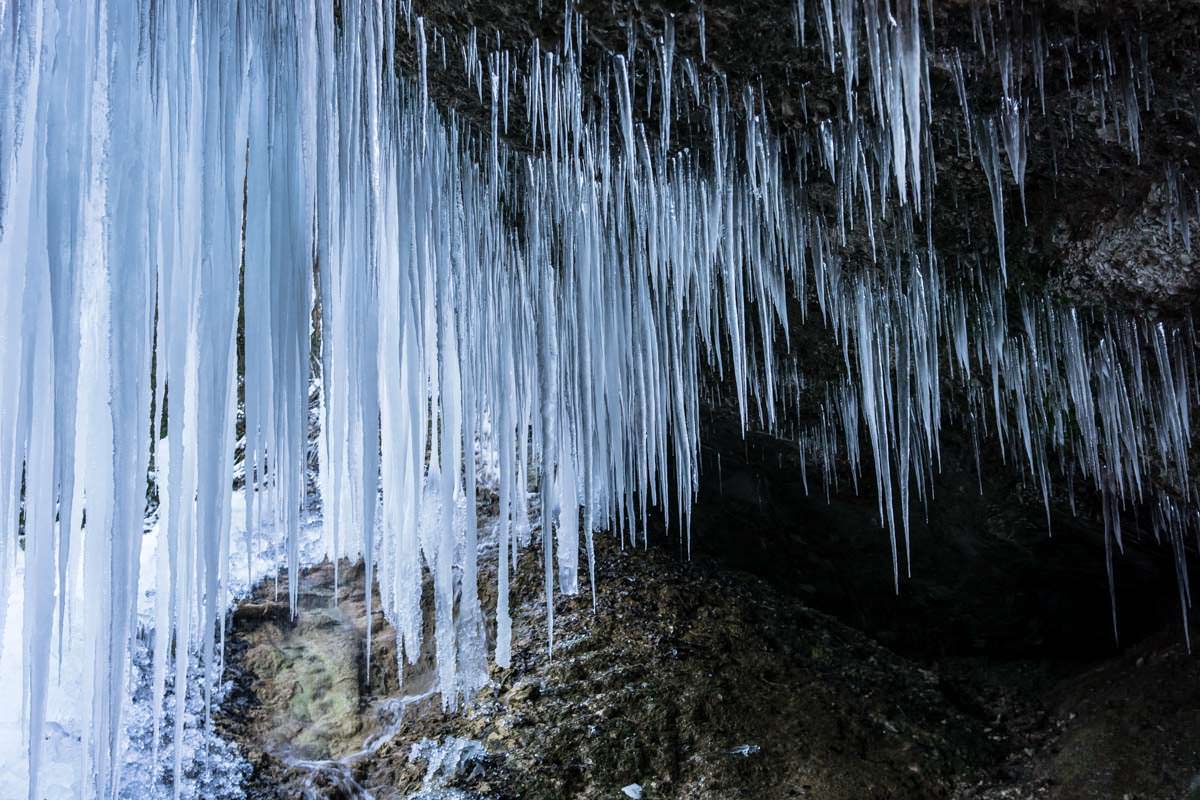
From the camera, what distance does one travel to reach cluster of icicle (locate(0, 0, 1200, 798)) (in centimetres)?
254

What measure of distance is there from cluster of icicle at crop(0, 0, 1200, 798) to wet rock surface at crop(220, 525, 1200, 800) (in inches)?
18.7

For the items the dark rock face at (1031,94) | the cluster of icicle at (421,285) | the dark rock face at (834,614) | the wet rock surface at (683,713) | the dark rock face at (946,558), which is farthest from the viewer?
the dark rock face at (946,558)

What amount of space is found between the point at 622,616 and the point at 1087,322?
3444 mm

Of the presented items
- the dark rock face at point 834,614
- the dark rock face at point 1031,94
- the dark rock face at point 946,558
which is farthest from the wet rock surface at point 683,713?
the dark rock face at point 1031,94

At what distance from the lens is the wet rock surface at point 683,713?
544cm

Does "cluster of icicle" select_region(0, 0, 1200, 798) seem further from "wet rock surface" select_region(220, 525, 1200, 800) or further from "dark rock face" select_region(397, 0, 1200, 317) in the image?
"wet rock surface" select_region(220, 525, 1200, 800)

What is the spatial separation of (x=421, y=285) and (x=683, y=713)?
3228 mm

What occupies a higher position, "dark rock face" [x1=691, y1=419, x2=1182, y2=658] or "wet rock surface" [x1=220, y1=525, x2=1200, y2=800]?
"dark rock face" [x1=691, y1=419, x2=1182, y2=658]

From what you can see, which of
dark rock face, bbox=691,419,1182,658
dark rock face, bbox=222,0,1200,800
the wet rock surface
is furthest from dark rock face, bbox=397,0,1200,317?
the wet rock surface

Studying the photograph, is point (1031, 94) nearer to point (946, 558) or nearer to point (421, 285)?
point (421, 285)

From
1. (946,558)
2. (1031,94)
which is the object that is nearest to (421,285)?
(1031,94)

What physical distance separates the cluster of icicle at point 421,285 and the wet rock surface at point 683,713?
1.56 feet

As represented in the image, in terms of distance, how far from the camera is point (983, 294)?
4.91 metres

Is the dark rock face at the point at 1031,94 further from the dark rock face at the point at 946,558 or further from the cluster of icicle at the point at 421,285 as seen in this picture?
the dark rock face at the point at 946,558
